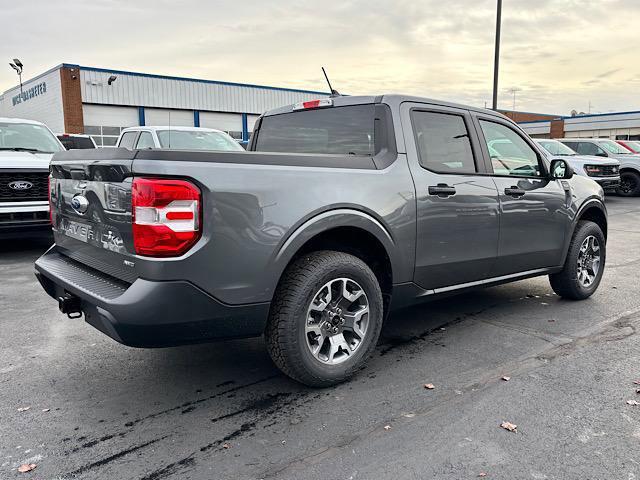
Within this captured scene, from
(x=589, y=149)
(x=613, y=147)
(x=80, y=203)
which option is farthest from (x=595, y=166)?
(x=80, y=203)

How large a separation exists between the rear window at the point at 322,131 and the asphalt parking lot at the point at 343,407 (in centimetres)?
155

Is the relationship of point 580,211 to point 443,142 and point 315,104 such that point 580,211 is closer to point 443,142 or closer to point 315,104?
point 443,142

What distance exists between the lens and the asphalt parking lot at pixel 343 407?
2.66m

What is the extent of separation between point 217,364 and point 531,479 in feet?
7.22

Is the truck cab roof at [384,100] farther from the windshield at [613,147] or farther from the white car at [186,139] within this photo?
the windshield at [613,147]

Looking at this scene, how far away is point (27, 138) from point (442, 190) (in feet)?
24.0

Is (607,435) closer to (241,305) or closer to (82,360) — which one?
(241,305)

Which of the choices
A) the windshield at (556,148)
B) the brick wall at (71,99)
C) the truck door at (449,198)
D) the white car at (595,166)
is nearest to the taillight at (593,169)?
the white car at (595,166)

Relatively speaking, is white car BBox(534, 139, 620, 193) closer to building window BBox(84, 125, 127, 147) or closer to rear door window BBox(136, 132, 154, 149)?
rear door window BBox(136, 132, 154, 149)

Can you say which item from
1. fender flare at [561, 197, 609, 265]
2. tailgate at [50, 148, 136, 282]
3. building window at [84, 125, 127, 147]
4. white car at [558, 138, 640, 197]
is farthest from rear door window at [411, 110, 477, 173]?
building window at [84, 125, 127, 147]

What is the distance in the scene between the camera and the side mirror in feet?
16.2

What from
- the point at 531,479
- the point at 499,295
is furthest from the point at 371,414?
the point at 499,295

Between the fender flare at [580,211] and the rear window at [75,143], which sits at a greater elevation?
the rear window at [75,143]

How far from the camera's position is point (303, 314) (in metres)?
3.26
